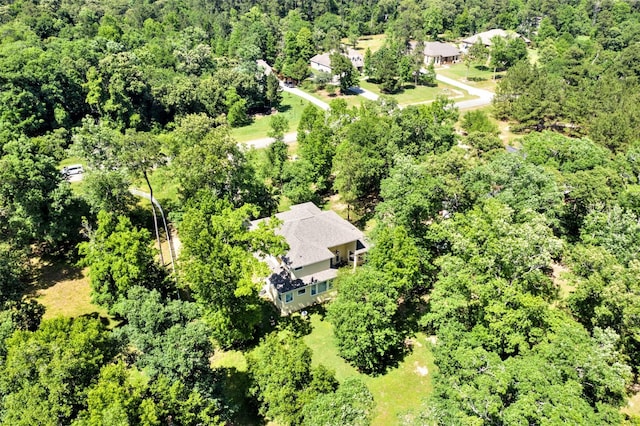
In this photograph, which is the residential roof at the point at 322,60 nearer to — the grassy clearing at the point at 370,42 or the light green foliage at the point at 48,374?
the grassy clearing at the point at 370,42

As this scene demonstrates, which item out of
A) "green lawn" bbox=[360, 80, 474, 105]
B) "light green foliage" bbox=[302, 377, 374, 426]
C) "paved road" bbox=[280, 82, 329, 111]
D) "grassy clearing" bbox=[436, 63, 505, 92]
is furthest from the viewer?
"grassy clearing" bbox=[436, 63, 505, 92]

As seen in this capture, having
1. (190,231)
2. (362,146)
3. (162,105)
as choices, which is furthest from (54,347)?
(162,105)

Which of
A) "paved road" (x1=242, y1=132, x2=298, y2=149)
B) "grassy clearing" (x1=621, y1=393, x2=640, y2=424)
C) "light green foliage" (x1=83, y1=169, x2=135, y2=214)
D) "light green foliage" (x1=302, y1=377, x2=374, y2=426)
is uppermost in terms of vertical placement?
"light green foliage" (x1=83, y1=169, x2=135, y2=214)

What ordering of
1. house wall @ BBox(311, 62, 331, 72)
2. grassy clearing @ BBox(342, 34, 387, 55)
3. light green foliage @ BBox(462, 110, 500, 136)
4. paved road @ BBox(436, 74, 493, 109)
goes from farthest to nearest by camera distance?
grassy clearing @ BBox(342, 34, 387, 55) → house wall @ BBox(311, 62, 331, 72) → paved road @ BBox(436, 74, 493, 109) → light green foliage @ BBox(462, 110, 500, 136)

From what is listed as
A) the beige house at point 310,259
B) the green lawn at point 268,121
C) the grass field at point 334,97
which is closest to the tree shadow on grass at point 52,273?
the beige house at point 310,259

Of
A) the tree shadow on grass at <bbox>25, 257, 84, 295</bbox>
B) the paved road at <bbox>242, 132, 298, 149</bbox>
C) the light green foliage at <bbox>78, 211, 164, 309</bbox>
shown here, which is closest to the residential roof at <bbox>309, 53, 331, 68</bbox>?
the paved road at <bbox>242, 132, 298, 149</bbox>

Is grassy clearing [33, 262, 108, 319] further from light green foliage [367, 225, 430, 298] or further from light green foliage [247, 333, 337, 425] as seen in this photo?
light green foliage [367, 225, 430, 298]

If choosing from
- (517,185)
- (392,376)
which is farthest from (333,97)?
(392,376)
